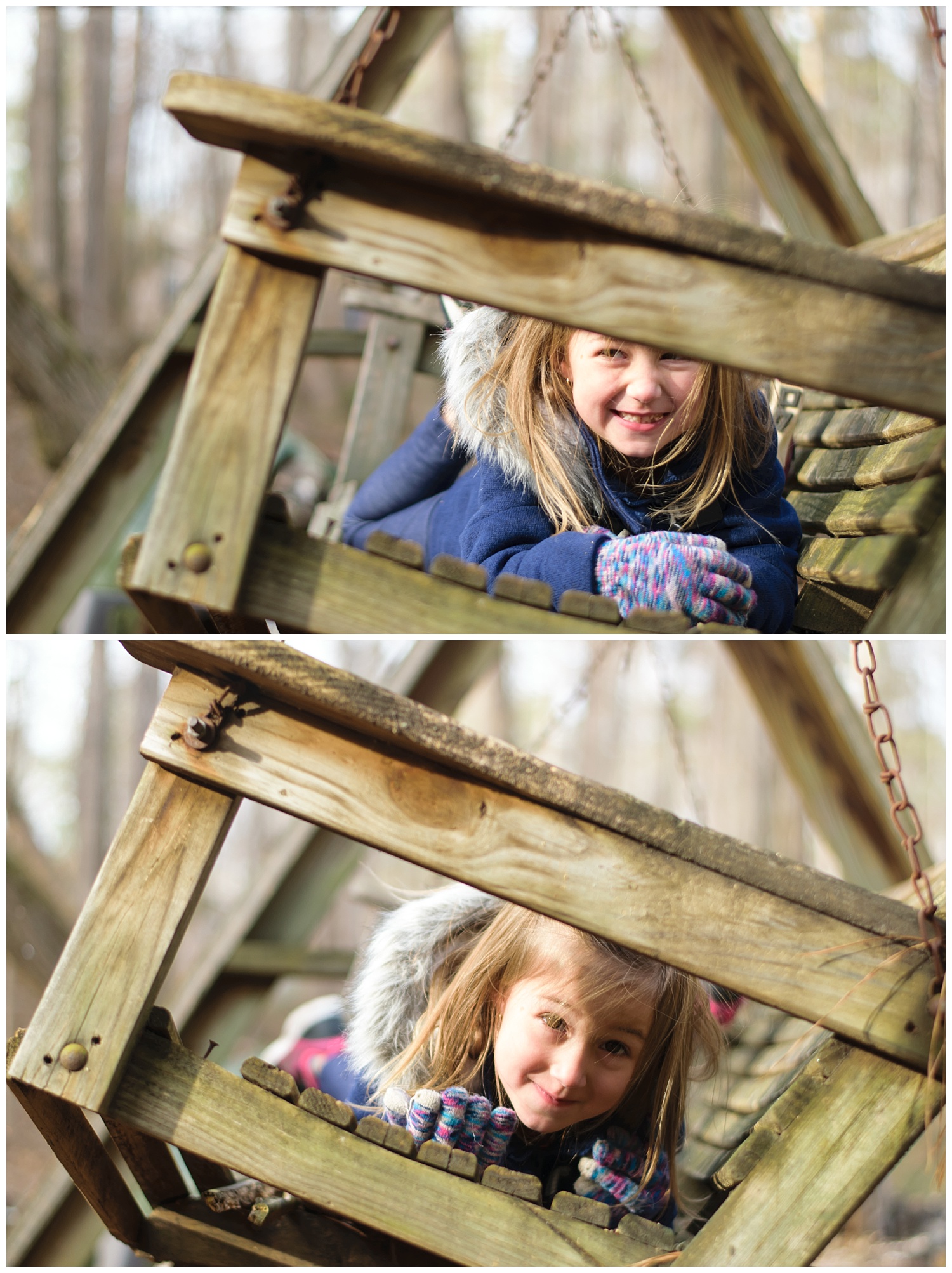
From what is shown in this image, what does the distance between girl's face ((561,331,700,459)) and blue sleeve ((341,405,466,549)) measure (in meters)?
0.57

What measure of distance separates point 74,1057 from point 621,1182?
92 centimetres

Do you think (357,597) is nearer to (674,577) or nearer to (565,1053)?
(674,577)

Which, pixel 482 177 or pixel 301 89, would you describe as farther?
pixel 301 89

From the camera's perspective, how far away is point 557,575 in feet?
5.25

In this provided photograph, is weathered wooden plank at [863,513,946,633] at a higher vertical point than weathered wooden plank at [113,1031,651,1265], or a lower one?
higher

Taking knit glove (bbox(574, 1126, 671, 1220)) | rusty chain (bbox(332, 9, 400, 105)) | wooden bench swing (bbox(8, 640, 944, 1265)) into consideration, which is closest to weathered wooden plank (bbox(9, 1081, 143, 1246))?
wooden bench swing (bbox(8, 640, 944, 1265))

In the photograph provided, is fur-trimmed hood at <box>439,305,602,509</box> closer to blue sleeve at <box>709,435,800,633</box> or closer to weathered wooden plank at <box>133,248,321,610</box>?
blue sleeve at <box>709,435,800,633</box>

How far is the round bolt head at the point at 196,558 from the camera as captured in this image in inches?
47.8

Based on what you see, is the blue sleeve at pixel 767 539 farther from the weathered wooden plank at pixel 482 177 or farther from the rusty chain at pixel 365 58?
the rusty chain at pixel 365 58

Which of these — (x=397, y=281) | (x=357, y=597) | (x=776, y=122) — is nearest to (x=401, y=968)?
(x=357, y=597)

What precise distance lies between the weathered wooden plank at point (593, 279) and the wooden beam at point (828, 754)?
2079 millimetres

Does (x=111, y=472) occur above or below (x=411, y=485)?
below

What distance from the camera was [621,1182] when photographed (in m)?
1.72

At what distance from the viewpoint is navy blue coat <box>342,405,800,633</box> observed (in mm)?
1626
